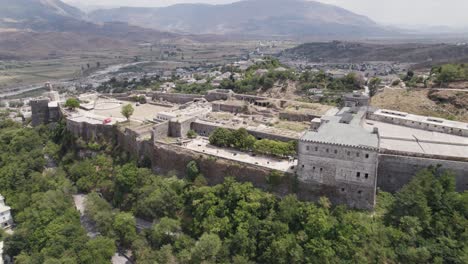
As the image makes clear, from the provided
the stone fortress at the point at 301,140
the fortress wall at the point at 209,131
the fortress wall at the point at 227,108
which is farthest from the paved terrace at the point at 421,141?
the fortress wall at the point at 227,108

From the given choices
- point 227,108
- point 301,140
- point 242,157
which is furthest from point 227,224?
point 227,108

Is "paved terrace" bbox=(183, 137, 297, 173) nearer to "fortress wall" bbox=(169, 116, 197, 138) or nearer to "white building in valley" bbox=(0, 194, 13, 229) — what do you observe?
"fortress wall" bbox=(169, 116, 197, 138)

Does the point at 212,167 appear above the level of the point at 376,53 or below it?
below

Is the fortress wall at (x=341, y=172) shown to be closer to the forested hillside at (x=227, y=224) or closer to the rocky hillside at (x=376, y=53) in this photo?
the forested hillside at (x=227, y=224)

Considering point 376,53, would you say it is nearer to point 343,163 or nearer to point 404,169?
point 404,169

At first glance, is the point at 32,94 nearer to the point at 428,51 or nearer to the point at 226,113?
the point at 226,113
